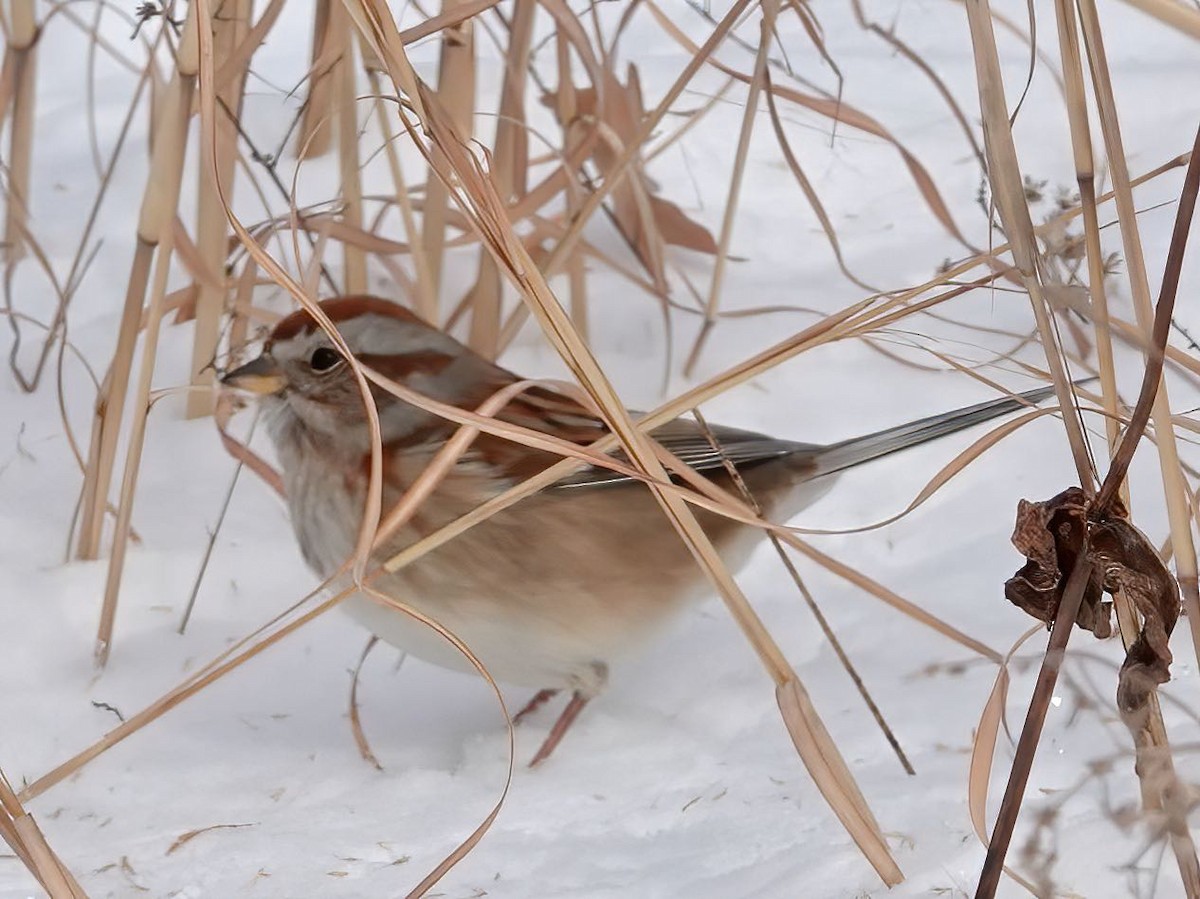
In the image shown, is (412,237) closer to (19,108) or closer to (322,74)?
(322,74)

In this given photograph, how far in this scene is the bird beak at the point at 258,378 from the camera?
7.20ft

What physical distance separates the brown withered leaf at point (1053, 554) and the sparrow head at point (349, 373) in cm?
116

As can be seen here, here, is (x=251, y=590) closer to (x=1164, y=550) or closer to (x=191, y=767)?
(x=191, y=767)

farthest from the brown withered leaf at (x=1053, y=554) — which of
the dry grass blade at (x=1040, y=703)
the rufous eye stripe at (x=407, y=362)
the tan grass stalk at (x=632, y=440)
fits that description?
the rufous eye stripe at (x=407, y=362)

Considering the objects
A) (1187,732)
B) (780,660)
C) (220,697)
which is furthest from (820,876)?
(220,697)

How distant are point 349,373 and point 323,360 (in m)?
0.05

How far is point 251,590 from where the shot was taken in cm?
238

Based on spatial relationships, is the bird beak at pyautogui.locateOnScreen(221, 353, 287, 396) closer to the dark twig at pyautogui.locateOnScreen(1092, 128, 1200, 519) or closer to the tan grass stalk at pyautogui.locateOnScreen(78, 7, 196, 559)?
the tan grass stalk at pyautogui.locateOnScreen(78, 7, 196, 559)

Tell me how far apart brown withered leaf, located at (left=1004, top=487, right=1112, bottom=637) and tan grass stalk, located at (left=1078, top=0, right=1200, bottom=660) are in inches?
2.8

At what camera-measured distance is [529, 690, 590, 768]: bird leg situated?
2004mm

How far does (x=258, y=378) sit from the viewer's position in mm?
2199

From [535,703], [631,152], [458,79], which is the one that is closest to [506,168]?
[458,79]

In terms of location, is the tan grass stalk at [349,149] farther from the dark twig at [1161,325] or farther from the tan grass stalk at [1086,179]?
the dark twig at [1161,325]

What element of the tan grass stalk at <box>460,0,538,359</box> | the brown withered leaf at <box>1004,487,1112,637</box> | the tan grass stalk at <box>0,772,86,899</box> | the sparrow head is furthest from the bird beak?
the brown withered leaf at <box>1004,487,1112,637</box>
